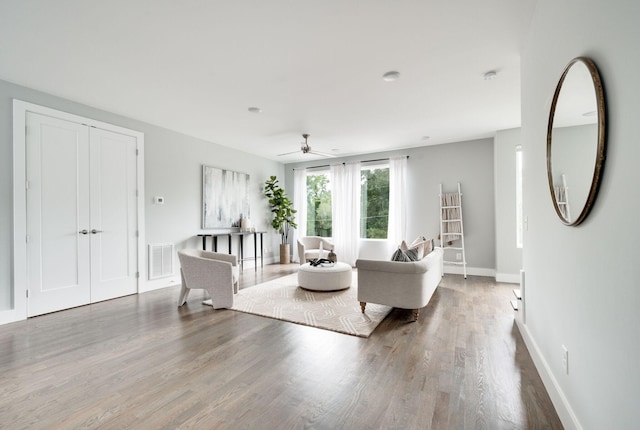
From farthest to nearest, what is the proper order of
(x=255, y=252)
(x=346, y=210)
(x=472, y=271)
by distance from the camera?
(x=346, y=210) → (x=255, y=252) → (x=472, y=271)

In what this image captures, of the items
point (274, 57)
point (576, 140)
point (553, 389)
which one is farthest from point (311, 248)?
point (576, 140)

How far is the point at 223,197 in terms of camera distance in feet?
20.3

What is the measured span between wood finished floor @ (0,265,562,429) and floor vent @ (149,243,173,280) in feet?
4.46

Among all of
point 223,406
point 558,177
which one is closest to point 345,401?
point 223,406

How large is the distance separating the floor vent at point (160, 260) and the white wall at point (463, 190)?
4391mm

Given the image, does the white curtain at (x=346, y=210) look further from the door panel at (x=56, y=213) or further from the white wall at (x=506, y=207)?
the door panel at (x=56, y=213)

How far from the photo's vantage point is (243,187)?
667cm

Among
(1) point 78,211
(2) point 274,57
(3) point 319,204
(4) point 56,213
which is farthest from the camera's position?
(3) point 319,204

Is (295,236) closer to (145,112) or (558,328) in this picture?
(145,112)

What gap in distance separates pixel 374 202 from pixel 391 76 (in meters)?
3.97

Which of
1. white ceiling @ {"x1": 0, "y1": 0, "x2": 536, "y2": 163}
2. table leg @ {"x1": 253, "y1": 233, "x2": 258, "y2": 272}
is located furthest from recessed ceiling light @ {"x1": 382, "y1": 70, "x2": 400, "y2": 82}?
table leg @ {"x1": 253, "y1": 233, "x2": 258, "y2": 272}

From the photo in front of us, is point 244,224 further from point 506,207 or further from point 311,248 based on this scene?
point 506,207

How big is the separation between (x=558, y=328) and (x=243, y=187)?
5.99m

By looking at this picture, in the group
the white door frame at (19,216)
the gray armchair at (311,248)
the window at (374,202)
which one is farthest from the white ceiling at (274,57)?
the gray armchair at (311,248)
